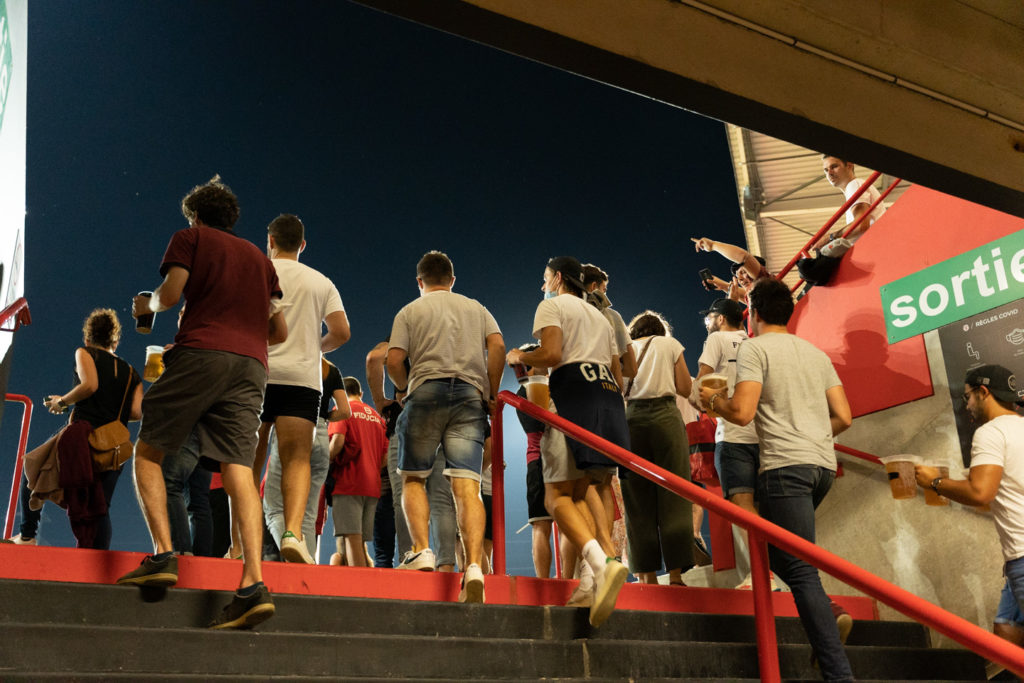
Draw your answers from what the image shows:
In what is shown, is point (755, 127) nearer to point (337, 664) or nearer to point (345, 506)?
point (337, 664)

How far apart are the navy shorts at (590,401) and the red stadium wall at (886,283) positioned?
2572 millimetres

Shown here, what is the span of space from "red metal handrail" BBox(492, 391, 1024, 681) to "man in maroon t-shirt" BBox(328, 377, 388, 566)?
174 centimetres

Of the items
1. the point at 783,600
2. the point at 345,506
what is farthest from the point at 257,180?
the point at 783,600

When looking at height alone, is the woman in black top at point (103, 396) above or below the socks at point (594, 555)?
above

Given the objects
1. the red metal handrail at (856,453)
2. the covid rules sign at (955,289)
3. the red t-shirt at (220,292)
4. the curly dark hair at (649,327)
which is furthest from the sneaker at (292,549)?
the covid rules sign at (955,289)

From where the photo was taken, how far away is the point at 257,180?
101ft

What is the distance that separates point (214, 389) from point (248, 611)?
84 cm

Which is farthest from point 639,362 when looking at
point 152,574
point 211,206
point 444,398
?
point 152,574

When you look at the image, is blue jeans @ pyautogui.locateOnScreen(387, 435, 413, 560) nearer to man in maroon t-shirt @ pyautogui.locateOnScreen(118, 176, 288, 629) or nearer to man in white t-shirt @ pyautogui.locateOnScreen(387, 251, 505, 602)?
man in white t-shirt @ pyautogui.locateOnScreen(387, 251, 505, 602)

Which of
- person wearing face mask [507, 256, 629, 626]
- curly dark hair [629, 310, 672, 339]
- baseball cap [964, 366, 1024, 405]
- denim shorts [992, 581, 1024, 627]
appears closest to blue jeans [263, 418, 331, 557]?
person wearing face mask [507, 256, 629, 626]

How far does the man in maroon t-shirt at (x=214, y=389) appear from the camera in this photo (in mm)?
3305

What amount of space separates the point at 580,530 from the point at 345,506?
2620 millimetres

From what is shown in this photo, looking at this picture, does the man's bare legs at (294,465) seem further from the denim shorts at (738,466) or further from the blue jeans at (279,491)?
the denim shorts at (738,466)

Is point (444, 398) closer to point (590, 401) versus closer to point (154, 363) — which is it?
point (590, 401)
